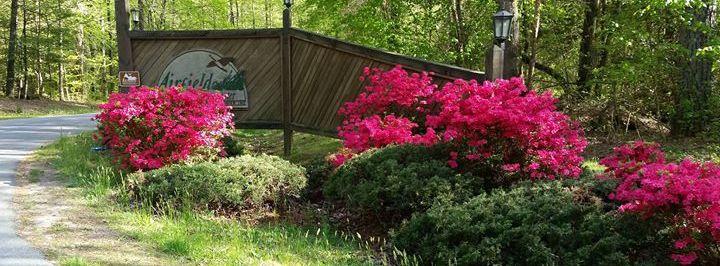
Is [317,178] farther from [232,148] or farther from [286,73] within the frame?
[286,73]

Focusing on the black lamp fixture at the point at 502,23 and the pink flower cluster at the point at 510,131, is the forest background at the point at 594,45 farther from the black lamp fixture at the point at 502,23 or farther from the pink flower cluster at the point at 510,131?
the pink flower cluster at the point at 510,131

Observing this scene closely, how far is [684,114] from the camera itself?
27.8 ft

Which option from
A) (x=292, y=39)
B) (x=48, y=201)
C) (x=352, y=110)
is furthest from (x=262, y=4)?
(x=48, y=201)

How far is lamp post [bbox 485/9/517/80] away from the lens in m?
6.14

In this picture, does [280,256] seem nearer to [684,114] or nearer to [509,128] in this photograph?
[509,128]

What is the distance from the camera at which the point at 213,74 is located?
30.2ft

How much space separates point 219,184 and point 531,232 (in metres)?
3.03

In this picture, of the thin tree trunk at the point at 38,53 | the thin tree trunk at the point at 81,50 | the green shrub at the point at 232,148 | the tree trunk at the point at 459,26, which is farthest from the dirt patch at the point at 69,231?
the thin tree trunk at the point at 81,50

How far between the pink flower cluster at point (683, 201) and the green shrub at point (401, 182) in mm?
1531

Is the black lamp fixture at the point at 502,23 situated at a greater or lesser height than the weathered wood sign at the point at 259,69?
greater

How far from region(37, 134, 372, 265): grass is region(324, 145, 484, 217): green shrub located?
448mm

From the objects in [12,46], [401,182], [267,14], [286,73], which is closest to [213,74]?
[286,73]

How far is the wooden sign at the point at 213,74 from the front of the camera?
915cm

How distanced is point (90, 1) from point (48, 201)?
91.0 ft
